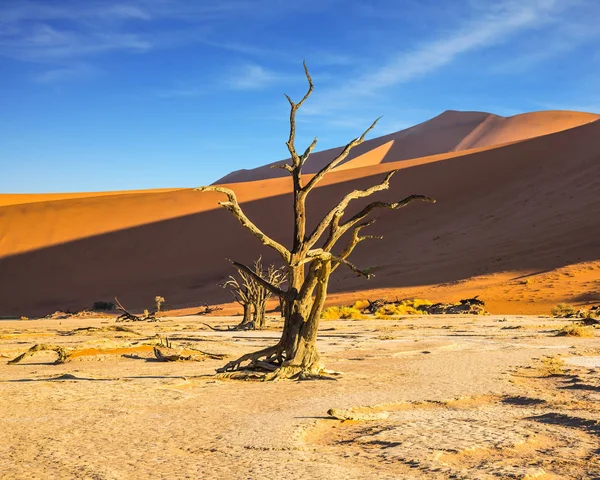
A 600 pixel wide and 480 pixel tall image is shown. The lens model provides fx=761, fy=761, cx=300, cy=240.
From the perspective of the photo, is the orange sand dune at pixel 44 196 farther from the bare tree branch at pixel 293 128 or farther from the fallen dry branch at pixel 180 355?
the bare tree branch at pixel 293 128

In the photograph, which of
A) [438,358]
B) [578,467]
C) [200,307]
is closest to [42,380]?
[438,358]

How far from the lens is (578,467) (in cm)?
480

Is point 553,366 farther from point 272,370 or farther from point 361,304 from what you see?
point 361,304

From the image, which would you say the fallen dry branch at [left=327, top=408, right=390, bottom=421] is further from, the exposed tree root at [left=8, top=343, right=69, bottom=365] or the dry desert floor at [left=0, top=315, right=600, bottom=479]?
the exposed tree root at [left=8, top=343, right=69, bottom=365]

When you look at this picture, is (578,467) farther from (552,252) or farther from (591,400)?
(552,252)

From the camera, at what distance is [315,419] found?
6.61 meters

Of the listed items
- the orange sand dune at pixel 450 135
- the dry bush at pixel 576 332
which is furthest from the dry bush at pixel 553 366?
the orange sand dune at pixel 450 135

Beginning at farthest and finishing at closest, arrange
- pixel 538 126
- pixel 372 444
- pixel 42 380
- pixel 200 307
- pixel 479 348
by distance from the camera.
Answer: pixel 538 126 < pixel 200 307 < pixel 479 348 < pixel 42 380 < pixel 372 444

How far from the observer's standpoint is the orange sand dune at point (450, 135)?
105m

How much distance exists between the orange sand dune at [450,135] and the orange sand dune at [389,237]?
4458cm

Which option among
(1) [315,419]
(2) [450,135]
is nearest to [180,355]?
(1) [315,419]

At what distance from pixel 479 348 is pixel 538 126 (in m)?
98.7

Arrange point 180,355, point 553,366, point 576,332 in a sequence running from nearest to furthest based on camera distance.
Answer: point 553,366 → point 180,355 → point 576,332

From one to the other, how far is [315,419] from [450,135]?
11529 cm
